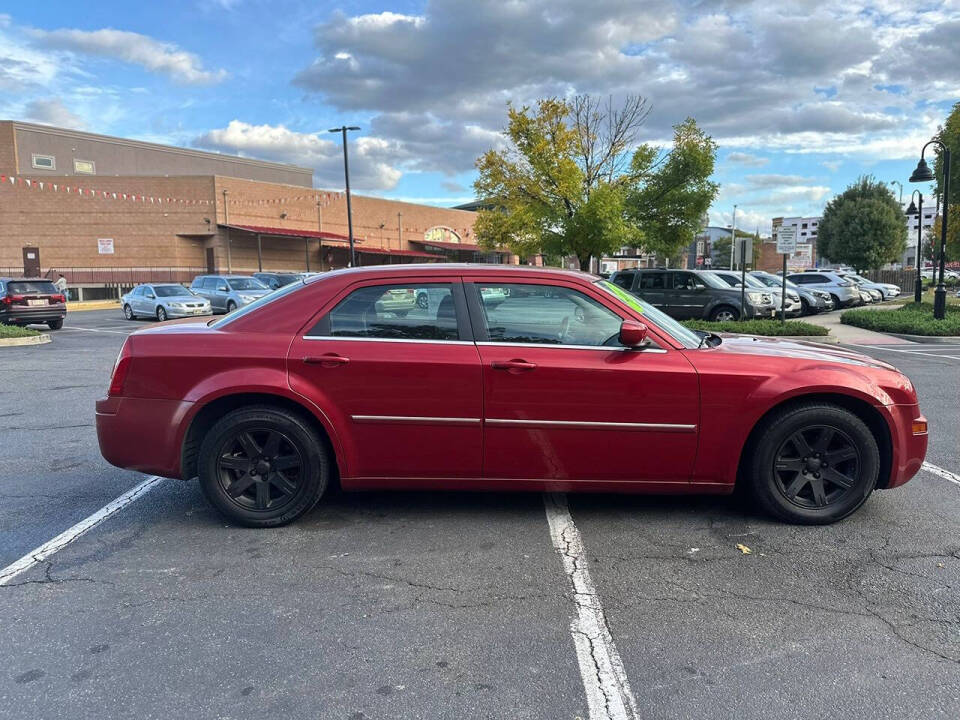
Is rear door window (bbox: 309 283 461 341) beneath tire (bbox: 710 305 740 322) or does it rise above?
above

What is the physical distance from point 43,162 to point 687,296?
50.7 meters

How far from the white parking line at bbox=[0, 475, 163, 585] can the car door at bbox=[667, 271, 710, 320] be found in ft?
52.3

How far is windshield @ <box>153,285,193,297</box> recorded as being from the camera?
2305cm

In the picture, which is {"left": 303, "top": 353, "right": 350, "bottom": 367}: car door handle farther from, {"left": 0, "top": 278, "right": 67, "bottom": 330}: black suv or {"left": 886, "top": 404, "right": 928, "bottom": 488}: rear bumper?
{"left": 0, "top": 278, "right": 67, "bottom": 330}: black suv

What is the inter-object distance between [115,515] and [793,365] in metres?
4.41

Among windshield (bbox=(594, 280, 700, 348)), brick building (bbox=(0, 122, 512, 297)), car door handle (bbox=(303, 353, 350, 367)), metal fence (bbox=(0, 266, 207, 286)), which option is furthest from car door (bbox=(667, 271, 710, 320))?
metal fence (bbox=(0, 266, 207, 286))

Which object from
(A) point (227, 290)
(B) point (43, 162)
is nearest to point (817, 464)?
(A) point (227, 290)

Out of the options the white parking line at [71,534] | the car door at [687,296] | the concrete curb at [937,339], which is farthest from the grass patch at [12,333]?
the concrete curb at [937,339]

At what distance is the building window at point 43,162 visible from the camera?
48719 mm

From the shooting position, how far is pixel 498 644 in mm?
2842

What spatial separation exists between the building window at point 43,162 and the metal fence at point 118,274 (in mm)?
12549

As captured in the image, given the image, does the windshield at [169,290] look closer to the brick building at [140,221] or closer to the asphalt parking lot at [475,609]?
the asphalt parking lot at [475,609]

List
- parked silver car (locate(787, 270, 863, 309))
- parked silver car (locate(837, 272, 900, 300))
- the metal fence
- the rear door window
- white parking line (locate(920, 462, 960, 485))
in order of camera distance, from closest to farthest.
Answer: the rear door window
white parking line (locate(920, 462, 960, 485))
parked silver car (locate(787, 270, 863, 309))
parked silver car (locate(837, 272, 900, 300))
the metal fence

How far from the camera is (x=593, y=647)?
281 centimetres
